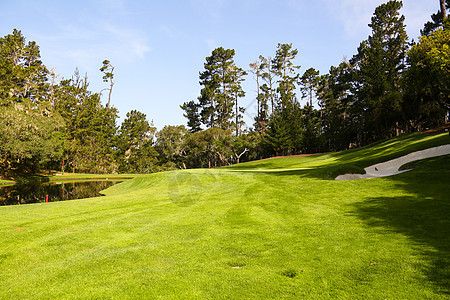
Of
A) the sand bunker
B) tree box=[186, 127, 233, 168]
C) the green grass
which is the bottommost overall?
the green grass

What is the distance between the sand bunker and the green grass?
5388mm

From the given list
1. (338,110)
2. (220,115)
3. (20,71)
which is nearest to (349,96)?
(338,110)

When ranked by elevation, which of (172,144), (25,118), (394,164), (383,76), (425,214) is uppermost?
(383,76)

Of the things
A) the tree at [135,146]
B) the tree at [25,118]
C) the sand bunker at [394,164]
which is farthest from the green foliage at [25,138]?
the sand bunker at [394,164]

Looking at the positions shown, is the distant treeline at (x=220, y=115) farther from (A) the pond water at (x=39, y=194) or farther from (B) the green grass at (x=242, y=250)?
(B) the green grass at (x=242, y=250)

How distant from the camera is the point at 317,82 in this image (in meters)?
65.8

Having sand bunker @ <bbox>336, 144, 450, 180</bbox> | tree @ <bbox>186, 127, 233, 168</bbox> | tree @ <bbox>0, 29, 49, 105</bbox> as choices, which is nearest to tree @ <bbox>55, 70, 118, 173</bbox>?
tree @ <bbox>0, 29, 49, 105</bbox>

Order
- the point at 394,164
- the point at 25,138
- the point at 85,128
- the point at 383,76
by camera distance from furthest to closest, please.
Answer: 1. the point at 85,128
2. the point at 383,76
3. the point at 25,138
4. the point at 394,164

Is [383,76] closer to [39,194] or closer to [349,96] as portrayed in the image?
[349,96]

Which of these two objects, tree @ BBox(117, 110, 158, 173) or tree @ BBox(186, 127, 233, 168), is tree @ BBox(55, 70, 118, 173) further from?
tree @ BBox(186, 127, 233, 168)

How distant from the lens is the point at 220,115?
65.8m

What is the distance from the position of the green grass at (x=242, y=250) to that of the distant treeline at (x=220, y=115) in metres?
33.0

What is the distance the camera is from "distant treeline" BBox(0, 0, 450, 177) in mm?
40938

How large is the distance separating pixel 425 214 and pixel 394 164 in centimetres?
1252
